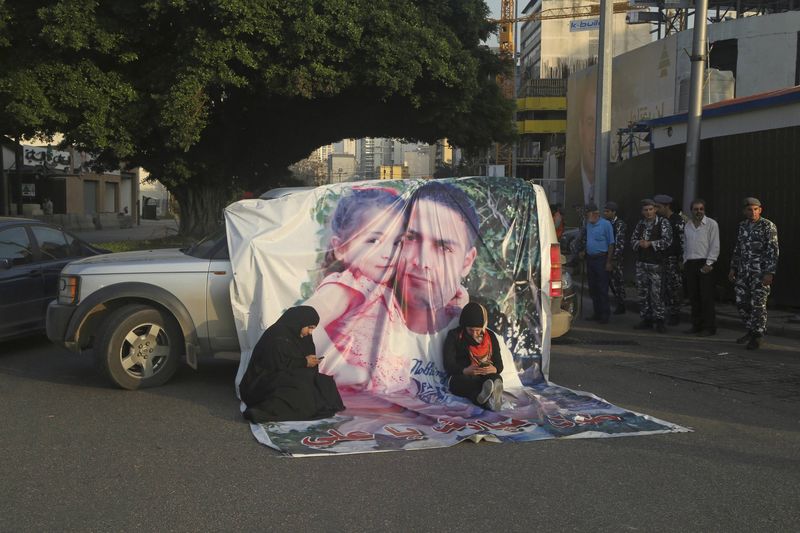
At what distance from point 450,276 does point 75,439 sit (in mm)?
3473

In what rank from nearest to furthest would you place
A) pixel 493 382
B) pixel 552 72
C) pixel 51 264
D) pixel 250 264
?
pixel 493 382 → pixel 250 264 → pixel 51 264 → pixel 552 72

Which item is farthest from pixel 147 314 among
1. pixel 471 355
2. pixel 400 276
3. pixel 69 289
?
pixel 471 355

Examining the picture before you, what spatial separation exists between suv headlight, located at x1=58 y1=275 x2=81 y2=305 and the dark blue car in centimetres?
168

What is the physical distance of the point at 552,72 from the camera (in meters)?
98.8

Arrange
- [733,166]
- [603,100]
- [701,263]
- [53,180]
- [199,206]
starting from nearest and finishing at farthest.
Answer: [701,263] < [733,166] < [603,100] < [199,206] < [53,180]

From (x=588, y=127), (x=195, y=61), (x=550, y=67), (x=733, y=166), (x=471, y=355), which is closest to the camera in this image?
(x=471, y=355)

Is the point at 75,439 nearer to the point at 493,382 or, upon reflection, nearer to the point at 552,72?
the point at 493,382

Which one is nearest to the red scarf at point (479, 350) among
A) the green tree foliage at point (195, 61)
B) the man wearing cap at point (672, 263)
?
the man wearing cap at point (672, 263)

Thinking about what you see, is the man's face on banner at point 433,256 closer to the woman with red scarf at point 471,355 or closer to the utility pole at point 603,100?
the woman with red scarf at point 471,355

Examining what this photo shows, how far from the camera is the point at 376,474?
504 centimetres

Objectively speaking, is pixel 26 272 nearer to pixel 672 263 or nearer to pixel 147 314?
pixel 147 314

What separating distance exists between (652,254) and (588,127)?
3284 centimetres

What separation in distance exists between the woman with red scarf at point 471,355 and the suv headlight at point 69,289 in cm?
350

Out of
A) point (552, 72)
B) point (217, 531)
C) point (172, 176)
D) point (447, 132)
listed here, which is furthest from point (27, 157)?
point (552, 72)
